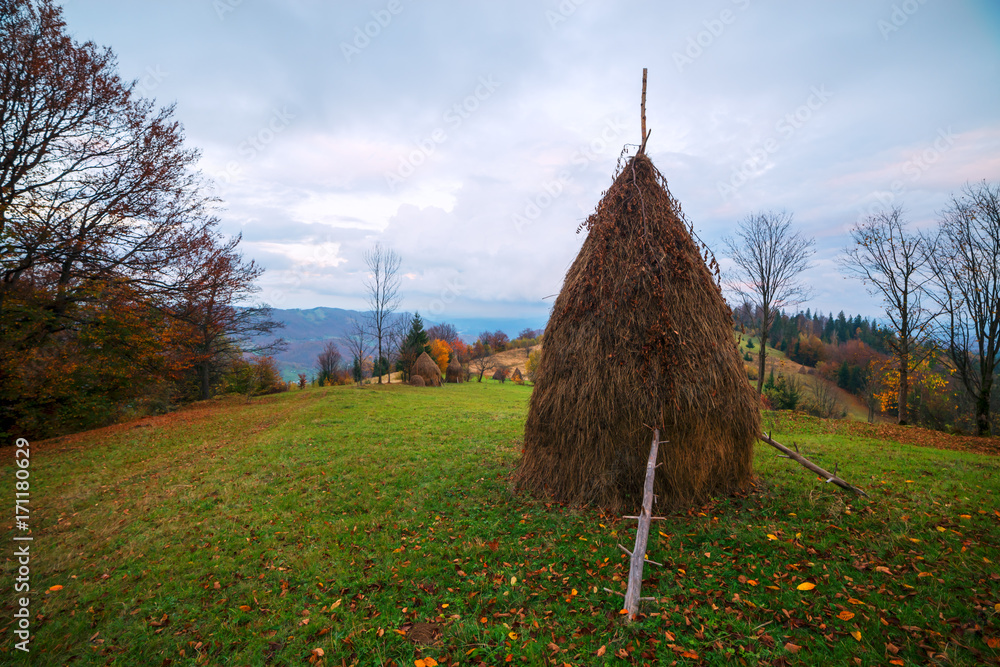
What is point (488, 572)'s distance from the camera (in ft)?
16.6

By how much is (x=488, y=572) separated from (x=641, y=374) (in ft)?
12.4

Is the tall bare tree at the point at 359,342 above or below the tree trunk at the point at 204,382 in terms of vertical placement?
above

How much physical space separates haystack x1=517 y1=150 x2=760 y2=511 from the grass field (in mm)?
623

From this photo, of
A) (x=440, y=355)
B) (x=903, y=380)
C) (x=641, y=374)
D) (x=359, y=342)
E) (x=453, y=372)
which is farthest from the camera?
(x=440, y=355)

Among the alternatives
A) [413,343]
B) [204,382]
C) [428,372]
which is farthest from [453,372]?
[204,382]

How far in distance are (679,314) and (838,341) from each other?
9737cm

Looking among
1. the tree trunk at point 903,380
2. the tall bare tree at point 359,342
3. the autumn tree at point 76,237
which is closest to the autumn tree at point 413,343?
the tall bare tree at point 359,342

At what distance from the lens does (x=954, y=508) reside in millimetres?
5625

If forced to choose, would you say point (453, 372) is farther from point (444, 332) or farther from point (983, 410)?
point (983, 410)

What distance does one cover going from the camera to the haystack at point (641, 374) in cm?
617

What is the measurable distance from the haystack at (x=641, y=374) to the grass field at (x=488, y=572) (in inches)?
24.5

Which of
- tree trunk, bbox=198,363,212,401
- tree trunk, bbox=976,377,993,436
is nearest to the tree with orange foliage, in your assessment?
tree trunk, bbox=198,363,212,401

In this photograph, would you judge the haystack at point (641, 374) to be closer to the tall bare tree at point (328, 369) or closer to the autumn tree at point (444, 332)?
the tall bare tree at point (328, 369)

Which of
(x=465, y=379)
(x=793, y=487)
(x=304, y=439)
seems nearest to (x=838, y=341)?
(x=465, y=379)
